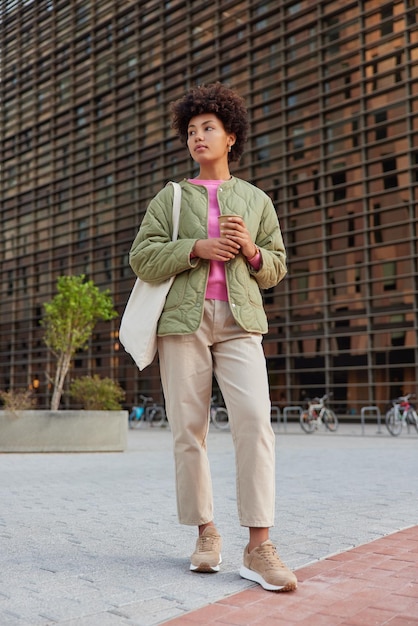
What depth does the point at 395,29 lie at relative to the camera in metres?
23.2

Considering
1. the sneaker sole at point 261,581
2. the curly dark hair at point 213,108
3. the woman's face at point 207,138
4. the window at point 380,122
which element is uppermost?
the window at point 380,122

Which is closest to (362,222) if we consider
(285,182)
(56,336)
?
(285,182)

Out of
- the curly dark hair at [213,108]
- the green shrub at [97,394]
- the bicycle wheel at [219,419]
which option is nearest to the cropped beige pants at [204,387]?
the curly dark hair at [213,108]

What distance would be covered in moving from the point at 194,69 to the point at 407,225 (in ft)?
40.4

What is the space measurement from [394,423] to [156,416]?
390 inches

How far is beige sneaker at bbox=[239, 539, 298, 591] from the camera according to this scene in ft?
9.55

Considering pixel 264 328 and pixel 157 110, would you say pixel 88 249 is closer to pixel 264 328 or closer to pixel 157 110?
pixel 157 110

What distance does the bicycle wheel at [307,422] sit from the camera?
1900 centimetres

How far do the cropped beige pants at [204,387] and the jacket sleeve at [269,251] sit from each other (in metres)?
0.28

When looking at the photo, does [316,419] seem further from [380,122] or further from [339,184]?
[380,122]

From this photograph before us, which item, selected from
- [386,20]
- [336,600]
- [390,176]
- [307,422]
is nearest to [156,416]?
[307,422]

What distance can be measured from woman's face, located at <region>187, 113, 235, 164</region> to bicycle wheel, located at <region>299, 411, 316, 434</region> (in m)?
16.0

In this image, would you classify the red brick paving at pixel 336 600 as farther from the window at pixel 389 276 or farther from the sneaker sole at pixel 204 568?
the window at pixel 389 276

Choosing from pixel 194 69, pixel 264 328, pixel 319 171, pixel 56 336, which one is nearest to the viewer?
pixel 264 328
